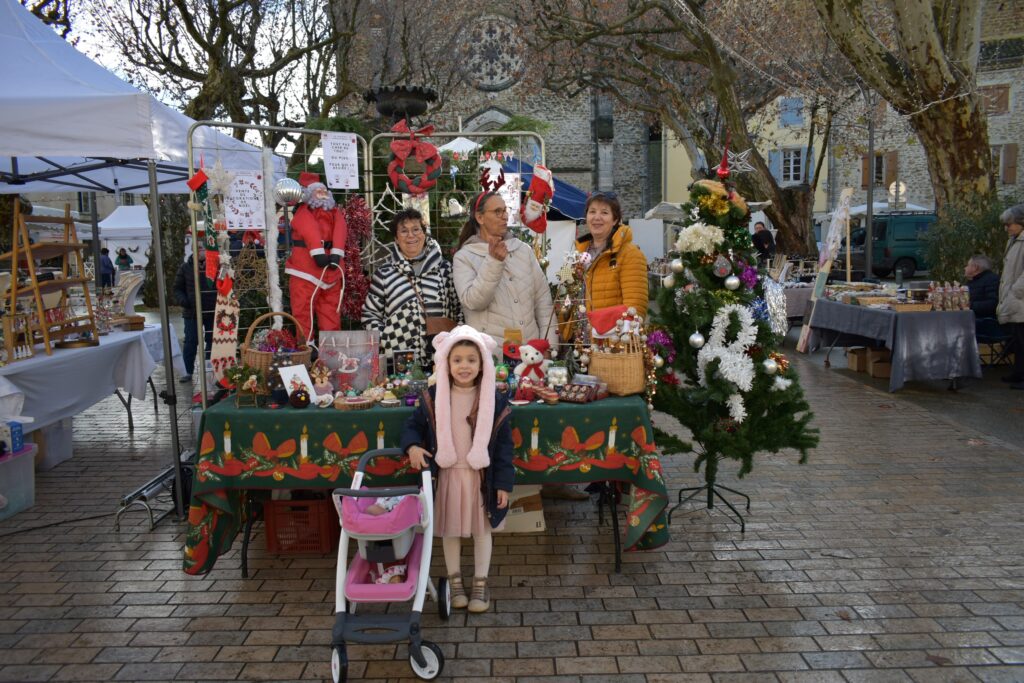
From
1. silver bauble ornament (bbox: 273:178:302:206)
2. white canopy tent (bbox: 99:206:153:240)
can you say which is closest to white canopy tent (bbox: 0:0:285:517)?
silver bauble ornament (bbox: 273:178:302:206)

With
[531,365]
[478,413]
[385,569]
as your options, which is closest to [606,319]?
[531,365]

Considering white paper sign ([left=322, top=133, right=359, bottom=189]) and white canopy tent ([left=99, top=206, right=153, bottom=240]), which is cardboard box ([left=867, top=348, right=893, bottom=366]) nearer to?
white paper sign ([left=322, top=133, right=359, bottom=189])

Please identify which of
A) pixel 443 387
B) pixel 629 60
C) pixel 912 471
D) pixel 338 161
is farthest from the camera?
pixel 629 60

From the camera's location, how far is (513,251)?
4672 millimetres

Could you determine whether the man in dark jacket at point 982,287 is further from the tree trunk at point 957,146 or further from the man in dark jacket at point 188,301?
the man in dark jacket at point 188,301

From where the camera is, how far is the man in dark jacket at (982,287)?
912 cm

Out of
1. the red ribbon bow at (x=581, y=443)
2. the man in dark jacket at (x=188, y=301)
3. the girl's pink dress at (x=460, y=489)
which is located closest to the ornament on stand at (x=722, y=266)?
the red ribbon bow at (x=581, y=443)

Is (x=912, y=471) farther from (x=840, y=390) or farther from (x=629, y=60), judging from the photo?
(x=629, y=60)

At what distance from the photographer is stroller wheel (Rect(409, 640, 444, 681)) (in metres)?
3.28

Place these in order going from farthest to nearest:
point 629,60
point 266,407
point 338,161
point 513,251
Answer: point 629,60, point 338,161, point 513,251, point 266,407

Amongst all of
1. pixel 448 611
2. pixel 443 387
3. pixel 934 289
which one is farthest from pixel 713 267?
pixel 934 289

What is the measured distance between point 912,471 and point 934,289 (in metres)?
3.68

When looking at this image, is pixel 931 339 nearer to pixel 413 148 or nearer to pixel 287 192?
pixel 413 148

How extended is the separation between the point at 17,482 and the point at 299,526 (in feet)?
7.43
